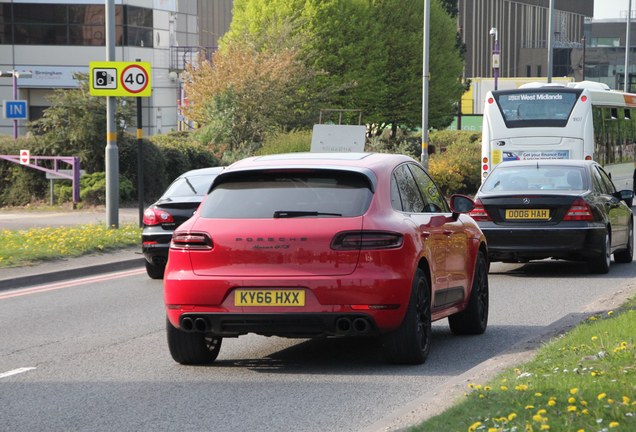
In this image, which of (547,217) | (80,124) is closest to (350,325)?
(547,217)

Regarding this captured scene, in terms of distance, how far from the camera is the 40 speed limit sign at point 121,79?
75.5ft

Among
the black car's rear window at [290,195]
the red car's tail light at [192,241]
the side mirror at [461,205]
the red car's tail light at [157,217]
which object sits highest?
the black car's rear window at [290,195]

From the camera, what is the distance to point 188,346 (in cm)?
980

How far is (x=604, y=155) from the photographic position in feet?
112

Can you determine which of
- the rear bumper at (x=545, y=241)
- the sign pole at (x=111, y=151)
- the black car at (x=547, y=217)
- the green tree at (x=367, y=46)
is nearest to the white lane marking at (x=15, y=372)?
the rear bumper at (x=545, y=241)

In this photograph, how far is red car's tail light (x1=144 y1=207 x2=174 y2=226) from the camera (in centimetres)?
1731

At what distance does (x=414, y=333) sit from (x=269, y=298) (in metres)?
1.11

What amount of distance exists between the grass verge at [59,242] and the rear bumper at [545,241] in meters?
6.27

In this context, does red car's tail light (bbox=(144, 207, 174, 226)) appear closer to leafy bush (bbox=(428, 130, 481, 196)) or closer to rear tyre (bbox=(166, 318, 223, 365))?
rear tyre (bbox=(166, 318, 223, 365))

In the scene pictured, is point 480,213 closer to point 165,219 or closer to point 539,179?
point 539,179

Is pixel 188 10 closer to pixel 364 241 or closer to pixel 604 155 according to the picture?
pixel 604 155

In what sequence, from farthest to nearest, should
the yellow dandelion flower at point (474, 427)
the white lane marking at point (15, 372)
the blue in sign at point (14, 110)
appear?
the blue in sign at point (14, 110) → the white lane marking at point (15, 372) → the yellow dandelion flower at point (474, 427)

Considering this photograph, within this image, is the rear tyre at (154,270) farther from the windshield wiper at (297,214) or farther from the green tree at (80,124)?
the green tree at (80,124)

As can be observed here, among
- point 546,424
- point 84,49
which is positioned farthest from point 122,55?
point 546,424
